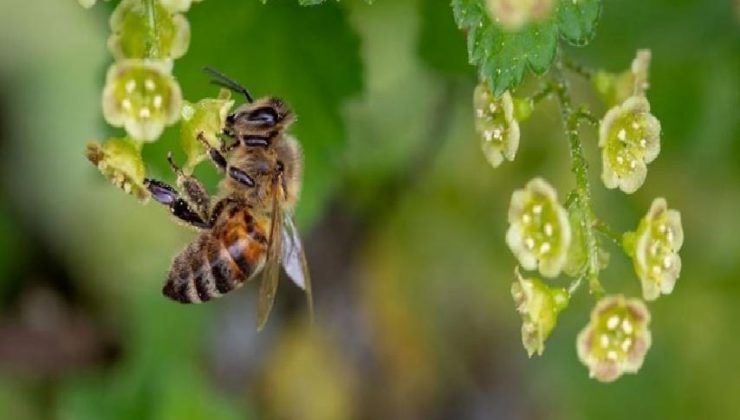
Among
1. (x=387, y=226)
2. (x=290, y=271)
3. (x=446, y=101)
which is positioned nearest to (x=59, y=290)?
(x=387, y=226)

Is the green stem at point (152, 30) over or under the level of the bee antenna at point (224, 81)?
over

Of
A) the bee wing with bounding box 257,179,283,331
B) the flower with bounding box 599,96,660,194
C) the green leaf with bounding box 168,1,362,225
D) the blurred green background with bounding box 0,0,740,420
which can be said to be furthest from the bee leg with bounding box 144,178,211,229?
the blurred green background with bounding box 0,0,740,420

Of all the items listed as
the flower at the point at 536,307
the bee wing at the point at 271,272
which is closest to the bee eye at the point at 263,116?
the bee wing at the point at 271,272

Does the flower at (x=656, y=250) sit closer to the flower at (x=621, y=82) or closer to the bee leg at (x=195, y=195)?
the flower at (x=621, y=82)

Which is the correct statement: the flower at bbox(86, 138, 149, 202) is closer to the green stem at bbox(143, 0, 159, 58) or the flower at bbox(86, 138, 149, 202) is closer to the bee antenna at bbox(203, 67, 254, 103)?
the green stem at bbox(143, 0, 159, 58)

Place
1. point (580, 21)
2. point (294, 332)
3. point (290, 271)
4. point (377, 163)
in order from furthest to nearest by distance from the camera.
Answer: point (294, 332), point (377, 163), point (290, 271), point (580, 21)

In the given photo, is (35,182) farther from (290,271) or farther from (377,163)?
(290,271)
